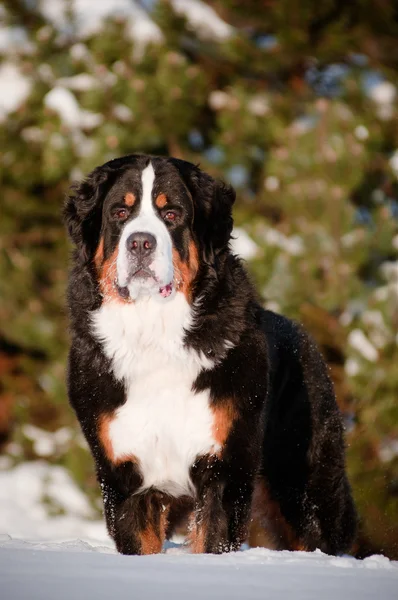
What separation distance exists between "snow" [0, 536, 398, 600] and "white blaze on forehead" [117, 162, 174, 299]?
1313 millimetres

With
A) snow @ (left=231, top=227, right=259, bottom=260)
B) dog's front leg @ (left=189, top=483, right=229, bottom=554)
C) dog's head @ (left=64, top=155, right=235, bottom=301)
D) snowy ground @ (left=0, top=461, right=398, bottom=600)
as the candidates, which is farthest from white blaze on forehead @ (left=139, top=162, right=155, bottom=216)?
snow @ (left=231, top=227, right=259, bottom=260)

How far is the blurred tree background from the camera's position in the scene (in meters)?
11.3

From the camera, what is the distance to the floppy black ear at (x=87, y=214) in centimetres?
480

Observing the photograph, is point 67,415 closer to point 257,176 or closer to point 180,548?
point 257,176

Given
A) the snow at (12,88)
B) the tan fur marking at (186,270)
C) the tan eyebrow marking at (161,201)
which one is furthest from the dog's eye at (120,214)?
the snow at (12,88)

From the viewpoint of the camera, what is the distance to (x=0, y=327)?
1440 centimetres

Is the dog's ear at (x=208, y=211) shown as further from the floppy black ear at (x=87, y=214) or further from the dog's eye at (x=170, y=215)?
the floppy black ear at (x=87, y=214)

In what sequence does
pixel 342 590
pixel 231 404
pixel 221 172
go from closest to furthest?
pixel 342 590 < pixel 231 404 < pixel 221 172

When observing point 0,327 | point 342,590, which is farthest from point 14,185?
point 342,590

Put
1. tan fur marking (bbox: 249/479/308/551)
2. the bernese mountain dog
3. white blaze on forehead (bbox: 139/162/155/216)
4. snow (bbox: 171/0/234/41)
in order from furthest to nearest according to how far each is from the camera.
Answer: snow (bbox: 171/0/234/41) → tan fur marking (bbox: 249/479/308/551) → white blaze on forehead (bbox: 139/162/155/216) → the bernese mountain dog

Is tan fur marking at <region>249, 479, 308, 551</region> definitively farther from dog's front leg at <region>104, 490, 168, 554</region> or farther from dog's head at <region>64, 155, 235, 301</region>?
dog's head at <region>64, 155, 235, 301</region>

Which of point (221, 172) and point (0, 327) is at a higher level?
point (221, 172)

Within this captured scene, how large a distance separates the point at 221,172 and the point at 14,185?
10.4ft

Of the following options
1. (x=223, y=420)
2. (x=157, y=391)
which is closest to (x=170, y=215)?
(x=157, y=391)
